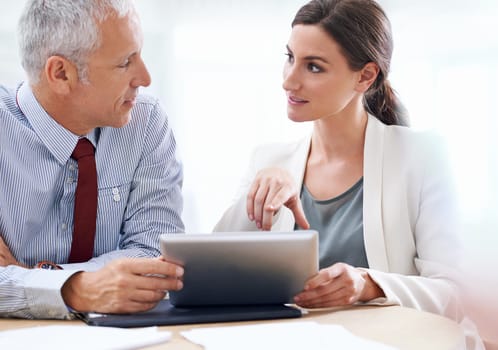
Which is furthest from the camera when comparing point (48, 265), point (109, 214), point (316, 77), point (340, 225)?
point (316, 77)

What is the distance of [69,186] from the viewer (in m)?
1.93

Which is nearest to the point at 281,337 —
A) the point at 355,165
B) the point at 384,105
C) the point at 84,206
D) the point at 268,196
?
the point at 268,196

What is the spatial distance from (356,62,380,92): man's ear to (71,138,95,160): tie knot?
3.06 ft

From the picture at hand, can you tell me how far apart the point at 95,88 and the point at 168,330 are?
835mm

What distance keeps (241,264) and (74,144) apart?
0.74m

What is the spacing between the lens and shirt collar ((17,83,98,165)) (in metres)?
1.94

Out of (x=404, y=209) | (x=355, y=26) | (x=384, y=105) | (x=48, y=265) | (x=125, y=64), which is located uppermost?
(x=355, y=26)

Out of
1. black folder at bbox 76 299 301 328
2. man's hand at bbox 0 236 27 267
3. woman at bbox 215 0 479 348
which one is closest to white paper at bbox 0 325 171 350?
black folder at bbox 76 299 301 328

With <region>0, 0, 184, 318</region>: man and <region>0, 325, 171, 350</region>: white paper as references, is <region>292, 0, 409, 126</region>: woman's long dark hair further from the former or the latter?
<region>0, 325, 171, 350</region>: white paper

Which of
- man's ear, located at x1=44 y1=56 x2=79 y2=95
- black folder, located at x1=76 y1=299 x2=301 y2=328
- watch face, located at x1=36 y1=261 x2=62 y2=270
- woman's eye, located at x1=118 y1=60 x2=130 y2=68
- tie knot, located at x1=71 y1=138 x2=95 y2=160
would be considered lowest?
watch face, located at x1=36 y1=261 x2=62 y2=270

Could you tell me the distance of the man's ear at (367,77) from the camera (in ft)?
7.97

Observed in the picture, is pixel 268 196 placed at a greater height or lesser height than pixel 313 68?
lesser

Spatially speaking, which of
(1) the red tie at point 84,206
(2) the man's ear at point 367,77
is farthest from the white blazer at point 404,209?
(1) the red tie at point 84,206

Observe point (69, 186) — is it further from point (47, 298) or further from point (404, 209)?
point (404, 209)
